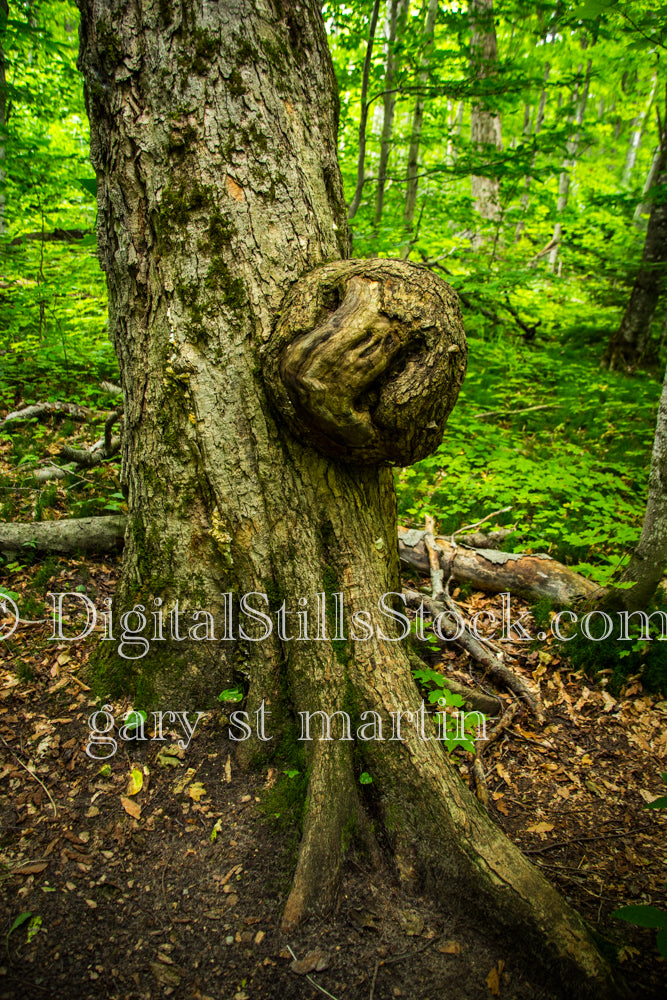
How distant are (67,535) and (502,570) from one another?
349cm

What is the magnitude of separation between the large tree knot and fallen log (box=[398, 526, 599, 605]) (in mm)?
2314

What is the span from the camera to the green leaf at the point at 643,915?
4.95 ft

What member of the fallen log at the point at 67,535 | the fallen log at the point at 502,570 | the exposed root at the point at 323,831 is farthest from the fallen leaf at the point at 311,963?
the fallen log at the point at 67,535

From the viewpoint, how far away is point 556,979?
182 cm

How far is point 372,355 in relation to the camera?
5.78 ft

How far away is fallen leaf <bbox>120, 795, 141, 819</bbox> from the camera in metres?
2.31

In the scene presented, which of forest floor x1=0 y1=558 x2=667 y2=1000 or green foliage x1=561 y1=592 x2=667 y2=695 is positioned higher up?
green foliage x1=561 y1=592 x2=667 y2=695

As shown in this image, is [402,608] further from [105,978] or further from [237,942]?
[105,978]

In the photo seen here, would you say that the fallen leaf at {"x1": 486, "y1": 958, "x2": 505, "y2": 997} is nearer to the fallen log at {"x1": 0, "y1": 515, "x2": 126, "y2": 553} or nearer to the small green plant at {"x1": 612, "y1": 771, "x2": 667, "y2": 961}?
the small green plant at {"x1": 612, "y1": 771, "x2": 667, "y2": 961}

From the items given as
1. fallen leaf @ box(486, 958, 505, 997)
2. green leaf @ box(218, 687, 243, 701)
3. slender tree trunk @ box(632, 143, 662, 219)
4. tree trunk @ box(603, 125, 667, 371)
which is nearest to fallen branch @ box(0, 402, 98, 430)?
green leaf @ box(218, 687, 243, 701)

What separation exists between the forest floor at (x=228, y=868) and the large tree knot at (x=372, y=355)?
174cm

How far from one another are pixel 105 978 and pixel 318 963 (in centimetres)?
79

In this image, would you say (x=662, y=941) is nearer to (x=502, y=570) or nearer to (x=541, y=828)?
(x=541, y=828)

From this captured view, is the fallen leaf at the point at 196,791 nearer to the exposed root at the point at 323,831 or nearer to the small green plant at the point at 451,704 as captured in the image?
the exposed root at the point at 323,831
